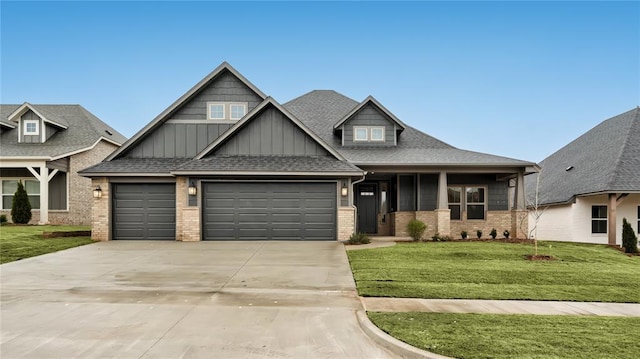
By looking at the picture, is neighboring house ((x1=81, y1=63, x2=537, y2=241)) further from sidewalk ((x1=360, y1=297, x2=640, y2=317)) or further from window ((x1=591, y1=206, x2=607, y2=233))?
sidewalk ((x1=360, y1=297, x2=640, y2=317))

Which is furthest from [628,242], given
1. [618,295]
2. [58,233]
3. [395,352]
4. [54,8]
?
[54,8]

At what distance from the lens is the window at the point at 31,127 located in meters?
22.1

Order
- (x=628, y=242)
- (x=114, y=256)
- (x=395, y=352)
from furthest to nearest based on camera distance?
(x=628, y=242), (x=114, y=256), (x=395, y=352)

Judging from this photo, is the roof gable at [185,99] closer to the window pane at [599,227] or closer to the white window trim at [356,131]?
the white window trim at [356,131]

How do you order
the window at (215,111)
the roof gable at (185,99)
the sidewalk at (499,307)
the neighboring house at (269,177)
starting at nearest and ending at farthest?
the sidewalk at (499,307), the neighboring house at (269,177), the roof gable at (185,99), the window at (215,111)

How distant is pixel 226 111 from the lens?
16359 mm

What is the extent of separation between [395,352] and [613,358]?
2.31 m

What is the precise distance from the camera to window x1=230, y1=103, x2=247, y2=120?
1638 cm

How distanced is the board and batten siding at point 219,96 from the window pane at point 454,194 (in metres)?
9.51

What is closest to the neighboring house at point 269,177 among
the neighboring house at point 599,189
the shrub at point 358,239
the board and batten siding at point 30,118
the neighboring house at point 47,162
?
the shrub at point 358,239

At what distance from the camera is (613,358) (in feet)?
13.5

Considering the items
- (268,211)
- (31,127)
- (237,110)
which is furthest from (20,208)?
(268,211)

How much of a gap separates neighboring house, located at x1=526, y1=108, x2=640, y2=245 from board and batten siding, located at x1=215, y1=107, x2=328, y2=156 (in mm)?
12586

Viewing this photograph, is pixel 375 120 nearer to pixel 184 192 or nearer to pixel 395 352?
pixel 184 192
